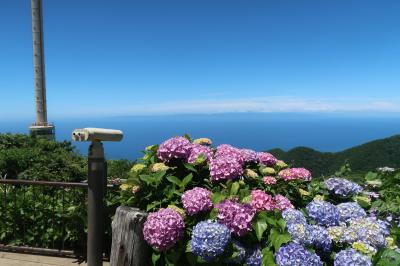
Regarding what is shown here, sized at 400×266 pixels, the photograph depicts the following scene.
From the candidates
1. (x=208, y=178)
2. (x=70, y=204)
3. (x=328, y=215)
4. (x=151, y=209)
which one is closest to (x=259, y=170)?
(x=208, y=178)

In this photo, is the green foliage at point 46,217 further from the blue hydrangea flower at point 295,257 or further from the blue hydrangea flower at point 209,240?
the blue hydrangea flower at point 295,257

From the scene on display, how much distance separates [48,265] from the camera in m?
4.66

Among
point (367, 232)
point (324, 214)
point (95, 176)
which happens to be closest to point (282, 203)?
point (324, 214)

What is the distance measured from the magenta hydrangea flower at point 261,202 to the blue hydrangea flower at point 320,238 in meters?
0.40

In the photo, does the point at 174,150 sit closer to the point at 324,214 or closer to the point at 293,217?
the point at 293,217

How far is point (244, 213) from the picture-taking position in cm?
310

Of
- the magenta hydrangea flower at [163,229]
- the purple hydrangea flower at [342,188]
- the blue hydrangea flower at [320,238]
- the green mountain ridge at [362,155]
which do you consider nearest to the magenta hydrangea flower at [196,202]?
the magenta hydrangea flower at [163,229]

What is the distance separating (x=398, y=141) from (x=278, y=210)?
621 inches

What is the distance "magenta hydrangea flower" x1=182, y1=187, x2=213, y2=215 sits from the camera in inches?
126

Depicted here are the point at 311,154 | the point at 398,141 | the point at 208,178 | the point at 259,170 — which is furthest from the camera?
the point at 398,141

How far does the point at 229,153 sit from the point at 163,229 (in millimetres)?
1161

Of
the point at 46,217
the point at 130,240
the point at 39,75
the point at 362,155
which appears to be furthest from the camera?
the point at 362,155

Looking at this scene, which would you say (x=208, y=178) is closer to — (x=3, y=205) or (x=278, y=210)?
(x=278, y=210)

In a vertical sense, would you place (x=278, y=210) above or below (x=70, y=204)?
above
